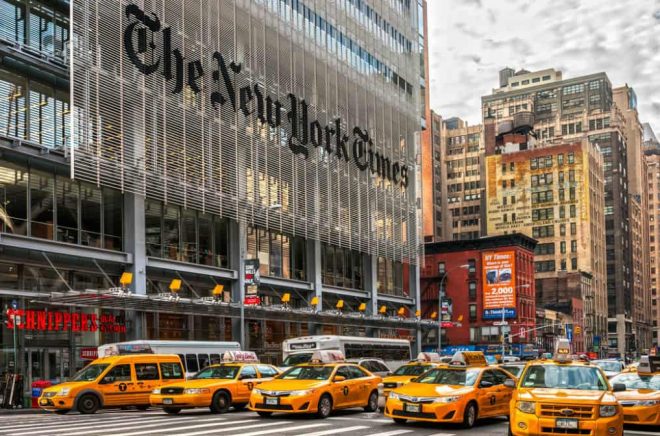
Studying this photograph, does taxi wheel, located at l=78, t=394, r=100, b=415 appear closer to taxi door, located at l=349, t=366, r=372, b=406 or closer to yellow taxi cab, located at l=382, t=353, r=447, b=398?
taxi door, located at l=349, t=366, r=372, b=406

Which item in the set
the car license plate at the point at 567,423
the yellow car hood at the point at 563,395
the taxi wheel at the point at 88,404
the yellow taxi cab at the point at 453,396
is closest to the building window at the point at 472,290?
the taxi wheel at the point at 88,404

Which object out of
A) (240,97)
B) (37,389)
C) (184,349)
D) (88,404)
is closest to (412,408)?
(88,404)

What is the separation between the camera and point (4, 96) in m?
36.7

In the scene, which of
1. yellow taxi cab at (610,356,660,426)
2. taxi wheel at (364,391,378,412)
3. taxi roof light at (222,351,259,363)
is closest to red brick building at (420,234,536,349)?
taxi roof light at (222,351,259,363)

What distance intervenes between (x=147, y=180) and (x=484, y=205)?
12123 centimetres

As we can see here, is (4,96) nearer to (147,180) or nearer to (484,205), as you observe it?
(147,180)

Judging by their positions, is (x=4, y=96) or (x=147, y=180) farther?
(x=147, y=180)

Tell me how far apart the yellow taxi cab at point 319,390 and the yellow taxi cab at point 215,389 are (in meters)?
2.39

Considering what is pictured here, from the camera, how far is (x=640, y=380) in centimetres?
2138

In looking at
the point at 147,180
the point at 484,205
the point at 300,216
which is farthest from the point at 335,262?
the point at 484,205

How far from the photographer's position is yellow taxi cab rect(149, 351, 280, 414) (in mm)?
24203

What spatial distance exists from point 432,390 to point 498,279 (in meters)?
81.1

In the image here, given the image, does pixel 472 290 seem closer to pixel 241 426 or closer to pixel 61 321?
pixel 61 321

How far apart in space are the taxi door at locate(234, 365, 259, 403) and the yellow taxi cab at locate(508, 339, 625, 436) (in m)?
11.0
